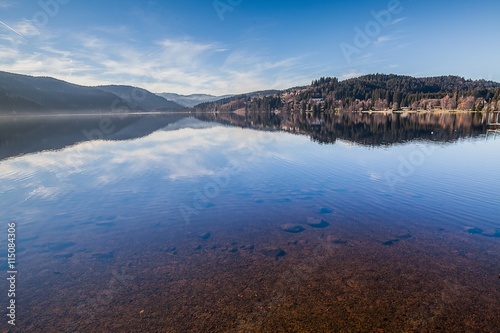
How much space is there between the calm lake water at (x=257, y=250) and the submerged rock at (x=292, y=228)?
0.25ft

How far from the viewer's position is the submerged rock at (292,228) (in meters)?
19.2

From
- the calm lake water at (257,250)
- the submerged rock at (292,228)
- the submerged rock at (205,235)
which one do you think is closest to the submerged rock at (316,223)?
the calm lake water at (257,250)

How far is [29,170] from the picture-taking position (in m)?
37.6

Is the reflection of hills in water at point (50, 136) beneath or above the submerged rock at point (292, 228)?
above

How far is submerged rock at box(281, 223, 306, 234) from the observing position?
1916cm

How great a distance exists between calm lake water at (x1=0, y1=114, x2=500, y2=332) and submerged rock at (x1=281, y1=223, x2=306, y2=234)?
0.08 meters

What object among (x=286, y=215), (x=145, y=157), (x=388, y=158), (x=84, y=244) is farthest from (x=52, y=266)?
(x=388, y=158)

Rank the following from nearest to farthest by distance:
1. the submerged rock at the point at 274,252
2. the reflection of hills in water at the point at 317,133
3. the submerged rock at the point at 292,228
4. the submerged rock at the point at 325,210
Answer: the submerged rock at the point at 274,252 → the submerged rock at the point at 292,228 → the submerged rock at the point at 325,210 → the reflection of hills in water at the point at 317,133

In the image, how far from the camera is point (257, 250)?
1647 centimetres

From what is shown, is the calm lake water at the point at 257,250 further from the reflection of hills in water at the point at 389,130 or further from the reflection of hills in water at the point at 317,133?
the reflection of hills in water at the point at 389,130

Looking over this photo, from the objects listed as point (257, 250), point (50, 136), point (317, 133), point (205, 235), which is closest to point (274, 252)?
point (257, 250)

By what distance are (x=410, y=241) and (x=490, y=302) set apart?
5759 millimetres

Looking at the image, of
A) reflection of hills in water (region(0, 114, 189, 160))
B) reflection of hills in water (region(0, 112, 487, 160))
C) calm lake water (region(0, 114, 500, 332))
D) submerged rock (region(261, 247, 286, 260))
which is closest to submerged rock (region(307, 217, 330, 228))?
calm lake water (region(0, 114, 500, 332))

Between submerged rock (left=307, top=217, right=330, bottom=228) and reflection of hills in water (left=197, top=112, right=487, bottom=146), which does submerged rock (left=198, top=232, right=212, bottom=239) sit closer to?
submerged rock (left=307, top=217, right=330, bottom=228)
